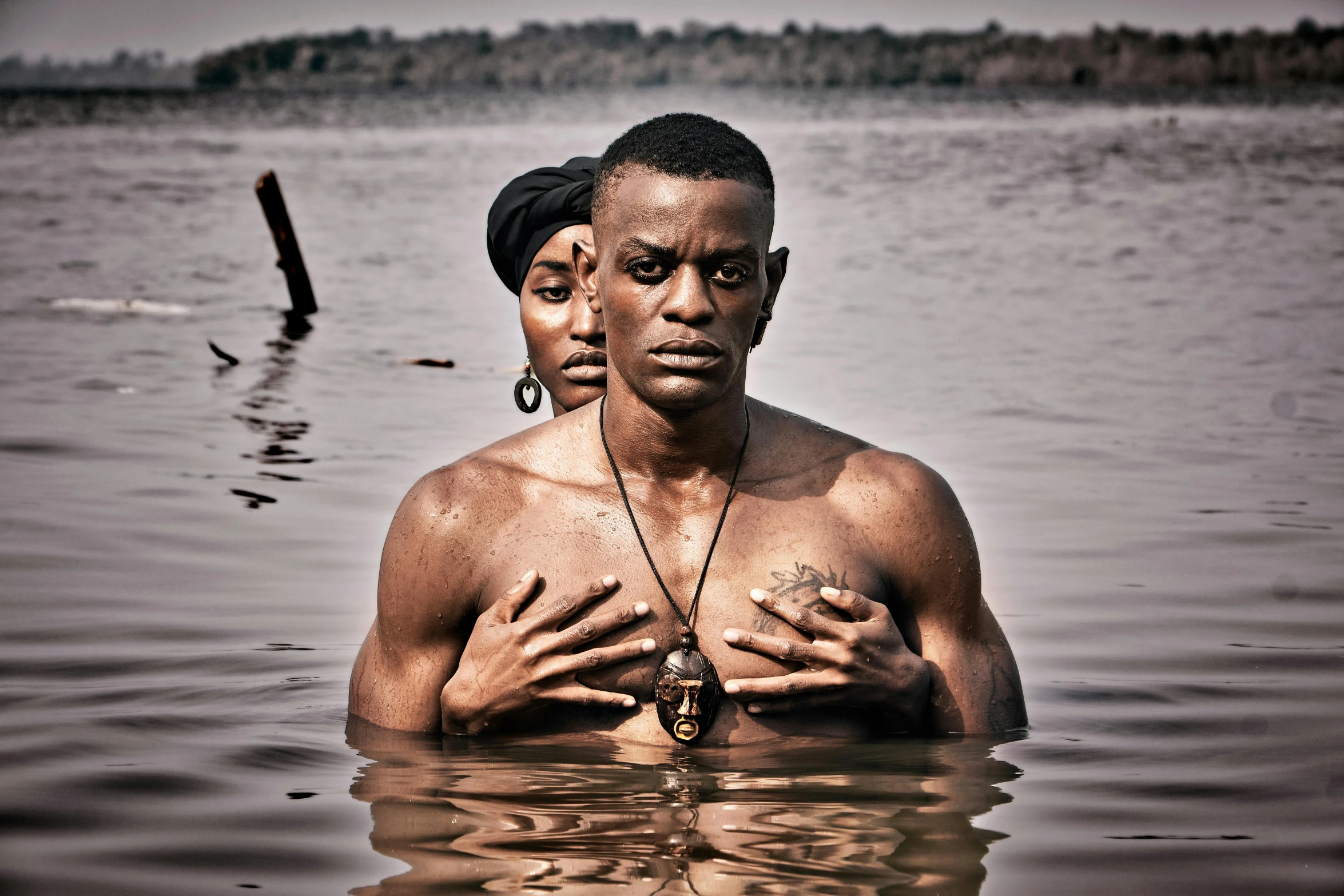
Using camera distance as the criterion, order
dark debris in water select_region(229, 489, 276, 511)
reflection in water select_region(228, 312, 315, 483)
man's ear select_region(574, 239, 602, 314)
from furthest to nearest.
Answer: reflection in water select_region(228, 312, 315, 483) → dark debris in water select_region(229, 489, 276, 511) → man's ear select_region(574, 239, 602, 314)

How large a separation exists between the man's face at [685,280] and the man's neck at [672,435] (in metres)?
0.18

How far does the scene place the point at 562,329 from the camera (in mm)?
6086

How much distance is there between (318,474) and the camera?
10125mm

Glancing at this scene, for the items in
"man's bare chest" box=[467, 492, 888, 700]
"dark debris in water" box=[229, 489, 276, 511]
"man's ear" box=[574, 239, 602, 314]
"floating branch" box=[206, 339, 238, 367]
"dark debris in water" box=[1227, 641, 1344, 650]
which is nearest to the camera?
"man's bare chest" box=[467, 492, 888, 700]

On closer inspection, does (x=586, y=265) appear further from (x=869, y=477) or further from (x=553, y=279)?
(x=553, y=279)

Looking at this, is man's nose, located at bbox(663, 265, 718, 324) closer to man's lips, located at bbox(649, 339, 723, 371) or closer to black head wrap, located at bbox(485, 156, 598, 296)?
man's lips, located at bbox(649, 339, 723, 371)

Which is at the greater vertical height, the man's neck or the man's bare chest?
the man's neck

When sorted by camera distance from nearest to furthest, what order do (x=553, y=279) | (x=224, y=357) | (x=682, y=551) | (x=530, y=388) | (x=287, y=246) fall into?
(x=682, y=551), (x=553, y=279), (x=530, y=388), (x=224, y=357), (x=287, y=246)

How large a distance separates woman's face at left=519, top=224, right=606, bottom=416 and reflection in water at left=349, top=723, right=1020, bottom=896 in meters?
1.56

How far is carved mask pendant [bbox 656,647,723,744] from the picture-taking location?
175 inches

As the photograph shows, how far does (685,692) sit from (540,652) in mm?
382

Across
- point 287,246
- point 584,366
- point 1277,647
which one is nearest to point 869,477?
point 584,366

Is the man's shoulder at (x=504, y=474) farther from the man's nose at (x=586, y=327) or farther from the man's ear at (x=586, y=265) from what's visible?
the man's nose at (x=586, y=327)

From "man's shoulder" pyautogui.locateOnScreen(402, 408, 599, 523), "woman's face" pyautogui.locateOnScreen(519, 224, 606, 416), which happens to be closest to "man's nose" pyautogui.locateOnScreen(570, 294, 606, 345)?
"woman's face" pyautogui.locateOnScreen(519, 224, 606, 416)
